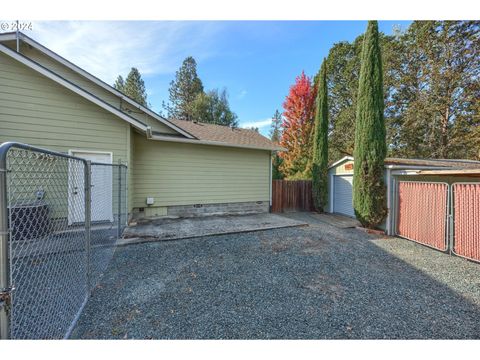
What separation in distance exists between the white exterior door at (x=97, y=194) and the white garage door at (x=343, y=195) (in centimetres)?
925

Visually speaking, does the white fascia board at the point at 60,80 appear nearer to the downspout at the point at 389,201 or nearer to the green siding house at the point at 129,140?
the green siding house at the point at 129,140

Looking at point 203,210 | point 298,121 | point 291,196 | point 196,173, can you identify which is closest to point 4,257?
point 196,173

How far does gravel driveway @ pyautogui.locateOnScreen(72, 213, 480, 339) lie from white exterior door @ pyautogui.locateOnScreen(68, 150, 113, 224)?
191 cm

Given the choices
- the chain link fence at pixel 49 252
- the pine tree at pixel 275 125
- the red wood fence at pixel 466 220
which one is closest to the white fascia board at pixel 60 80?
the chain link fence at pixel 49 252

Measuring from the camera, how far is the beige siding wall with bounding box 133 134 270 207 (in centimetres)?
717

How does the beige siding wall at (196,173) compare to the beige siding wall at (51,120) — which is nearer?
the beige siding wall at (51,120)

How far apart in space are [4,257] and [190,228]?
5.01 meters

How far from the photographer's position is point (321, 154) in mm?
10102

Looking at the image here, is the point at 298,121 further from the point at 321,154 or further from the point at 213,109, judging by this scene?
the point at 213,109

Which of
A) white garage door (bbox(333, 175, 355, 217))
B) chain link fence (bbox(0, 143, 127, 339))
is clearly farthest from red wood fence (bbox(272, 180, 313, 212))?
chain link fence (bbox(0, 143, 127, 339))

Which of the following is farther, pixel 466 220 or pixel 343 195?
pixel 343 195

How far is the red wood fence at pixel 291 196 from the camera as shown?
1012 centimetres

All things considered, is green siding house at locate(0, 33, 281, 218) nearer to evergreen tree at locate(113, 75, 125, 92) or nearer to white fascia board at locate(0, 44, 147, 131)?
white fascia board at locate(0, 44, 147, 131)

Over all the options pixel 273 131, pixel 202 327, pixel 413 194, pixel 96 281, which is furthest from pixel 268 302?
pixel 273 131
